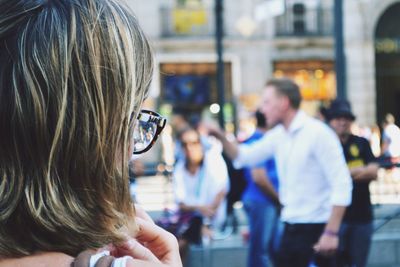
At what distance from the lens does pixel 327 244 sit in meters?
4.84

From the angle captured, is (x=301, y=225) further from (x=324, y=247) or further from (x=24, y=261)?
(x=24, y=261)

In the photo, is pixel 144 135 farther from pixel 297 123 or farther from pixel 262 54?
pixel 262 54

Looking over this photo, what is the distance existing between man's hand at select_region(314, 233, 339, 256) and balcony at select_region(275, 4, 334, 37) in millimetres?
23123

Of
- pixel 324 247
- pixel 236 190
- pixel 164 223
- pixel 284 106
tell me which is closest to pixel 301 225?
pixel 324 247

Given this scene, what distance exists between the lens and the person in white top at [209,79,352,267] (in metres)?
4.80

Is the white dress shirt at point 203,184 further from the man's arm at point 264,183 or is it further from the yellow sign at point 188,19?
the yellow sign at point 188,19

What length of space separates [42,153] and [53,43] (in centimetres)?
20

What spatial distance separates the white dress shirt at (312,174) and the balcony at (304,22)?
22830 mm

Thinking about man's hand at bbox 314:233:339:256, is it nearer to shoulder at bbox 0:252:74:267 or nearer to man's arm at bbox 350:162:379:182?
man's arm at bbox 350:162:379:182

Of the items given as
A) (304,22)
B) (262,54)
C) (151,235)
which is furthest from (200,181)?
(304,22)

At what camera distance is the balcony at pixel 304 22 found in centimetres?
2762

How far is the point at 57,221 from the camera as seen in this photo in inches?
52.7

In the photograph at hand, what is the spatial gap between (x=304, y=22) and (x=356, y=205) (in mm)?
22741

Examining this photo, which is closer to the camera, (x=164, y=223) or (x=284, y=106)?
(x=284, y=106)
